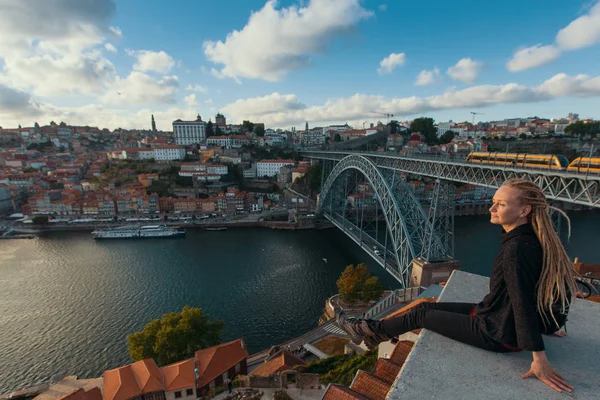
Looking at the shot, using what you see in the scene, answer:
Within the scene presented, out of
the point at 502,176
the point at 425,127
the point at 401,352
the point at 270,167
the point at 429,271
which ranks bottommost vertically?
the point at 429,271

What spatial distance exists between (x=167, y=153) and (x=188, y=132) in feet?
44.5

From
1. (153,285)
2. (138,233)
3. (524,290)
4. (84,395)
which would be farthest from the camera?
(138,233)

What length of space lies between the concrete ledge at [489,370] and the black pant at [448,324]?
0.04m

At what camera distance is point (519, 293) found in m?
1.51

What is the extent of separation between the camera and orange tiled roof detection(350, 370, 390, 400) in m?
2.52

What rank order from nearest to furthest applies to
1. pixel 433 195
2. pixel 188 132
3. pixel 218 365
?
pixel 218 365
pixel 433 195
pixel 188 132

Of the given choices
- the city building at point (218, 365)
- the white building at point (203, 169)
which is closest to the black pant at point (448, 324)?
the city building at point (218, 365)

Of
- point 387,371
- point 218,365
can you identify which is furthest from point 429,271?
point 387,371

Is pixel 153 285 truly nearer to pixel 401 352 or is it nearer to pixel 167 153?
pixel 401 352

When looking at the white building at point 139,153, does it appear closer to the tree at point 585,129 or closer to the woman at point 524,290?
the woman at point 524,290

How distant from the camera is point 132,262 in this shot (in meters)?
23.1

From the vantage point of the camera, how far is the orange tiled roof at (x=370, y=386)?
2.52 metres

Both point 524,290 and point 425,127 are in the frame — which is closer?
point 524,290

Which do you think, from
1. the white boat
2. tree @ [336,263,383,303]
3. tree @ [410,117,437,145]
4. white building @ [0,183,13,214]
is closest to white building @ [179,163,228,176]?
the white boat
